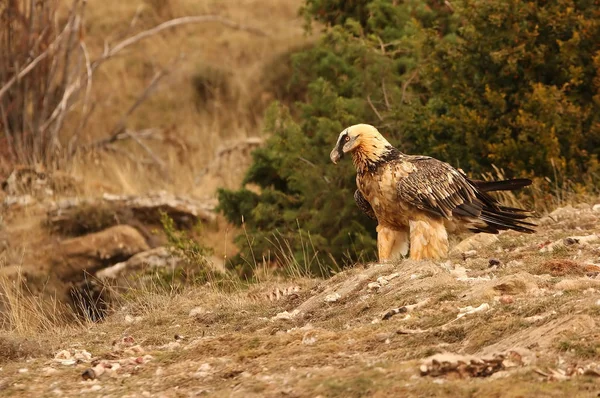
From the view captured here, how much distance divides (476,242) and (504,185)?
54cm

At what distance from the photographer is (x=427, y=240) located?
860 cm

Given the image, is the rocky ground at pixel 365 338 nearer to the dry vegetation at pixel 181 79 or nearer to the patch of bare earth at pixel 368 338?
the patch of bare earth at pixel 368 338

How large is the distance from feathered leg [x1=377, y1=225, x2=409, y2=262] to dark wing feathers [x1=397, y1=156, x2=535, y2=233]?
1.41 ft

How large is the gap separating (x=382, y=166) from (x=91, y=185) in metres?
9.56

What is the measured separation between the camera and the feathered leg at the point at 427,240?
27.9ft

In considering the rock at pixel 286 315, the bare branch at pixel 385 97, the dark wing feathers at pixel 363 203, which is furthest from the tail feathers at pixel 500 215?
the bare branch at pixel 385 97

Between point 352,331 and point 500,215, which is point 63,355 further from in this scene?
point 500,215

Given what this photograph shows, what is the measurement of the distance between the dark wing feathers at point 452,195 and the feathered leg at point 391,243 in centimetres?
43

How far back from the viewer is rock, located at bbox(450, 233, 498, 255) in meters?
9.24

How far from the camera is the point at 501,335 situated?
19.3ft

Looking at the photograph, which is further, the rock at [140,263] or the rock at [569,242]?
the rock at [140,263]

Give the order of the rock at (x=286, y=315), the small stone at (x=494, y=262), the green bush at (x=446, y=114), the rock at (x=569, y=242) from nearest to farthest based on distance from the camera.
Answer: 1. the rock at (x=286, y=315)
2. the small stone at (x=494, y=262)
3. the rock at (x=569, y=242)
4. the green bush at (x=446, y=114)

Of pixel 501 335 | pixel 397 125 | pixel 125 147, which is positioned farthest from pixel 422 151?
pixel 125 147

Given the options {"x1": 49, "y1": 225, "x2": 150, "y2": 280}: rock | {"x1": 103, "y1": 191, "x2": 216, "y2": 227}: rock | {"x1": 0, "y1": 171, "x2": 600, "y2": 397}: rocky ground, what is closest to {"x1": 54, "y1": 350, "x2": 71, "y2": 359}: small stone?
{"x1": 0, "y1": 171, "x2": 600, "y2": 397}: rocky ground
